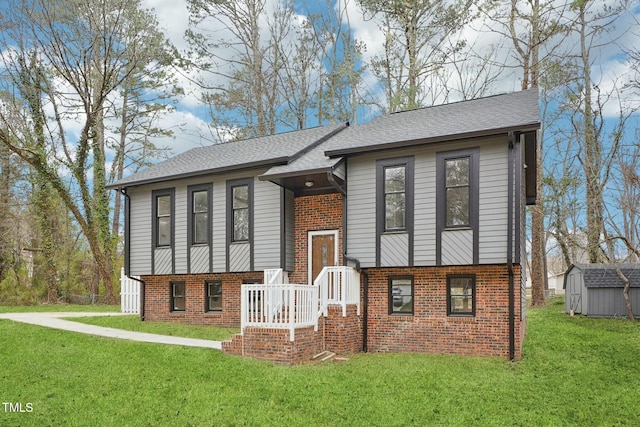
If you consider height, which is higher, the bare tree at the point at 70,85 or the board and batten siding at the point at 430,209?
the bare tree at the point at 70,85

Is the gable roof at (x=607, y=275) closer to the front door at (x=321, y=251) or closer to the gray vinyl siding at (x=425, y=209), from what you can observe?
the gray vinyl siding at (x=425, y=209)

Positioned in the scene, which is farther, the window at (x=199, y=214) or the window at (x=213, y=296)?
the window at (x=213, y=296)

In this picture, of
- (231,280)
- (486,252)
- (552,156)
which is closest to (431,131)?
(486,252)

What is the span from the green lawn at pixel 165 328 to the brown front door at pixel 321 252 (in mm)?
2669

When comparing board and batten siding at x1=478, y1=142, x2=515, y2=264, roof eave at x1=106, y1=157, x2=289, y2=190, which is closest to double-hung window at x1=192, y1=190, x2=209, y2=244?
roof eave at x1=106, y1=157, x2=289, y2=190

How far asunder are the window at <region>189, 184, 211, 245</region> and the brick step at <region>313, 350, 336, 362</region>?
5042mm

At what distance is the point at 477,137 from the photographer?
33.9 feet

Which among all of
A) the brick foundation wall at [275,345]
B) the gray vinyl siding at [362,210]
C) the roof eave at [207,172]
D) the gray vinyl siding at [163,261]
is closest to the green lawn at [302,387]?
the brick foundation wall at [275,345]

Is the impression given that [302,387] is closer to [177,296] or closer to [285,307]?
[285,307]

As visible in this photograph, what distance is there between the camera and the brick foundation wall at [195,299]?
13.6 meters

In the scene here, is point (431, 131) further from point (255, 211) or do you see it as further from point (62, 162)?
point (62, 162)

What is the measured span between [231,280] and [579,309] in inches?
506

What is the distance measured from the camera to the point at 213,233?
45.1 ft

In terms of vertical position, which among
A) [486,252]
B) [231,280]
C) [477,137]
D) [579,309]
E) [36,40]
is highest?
[36,40]
